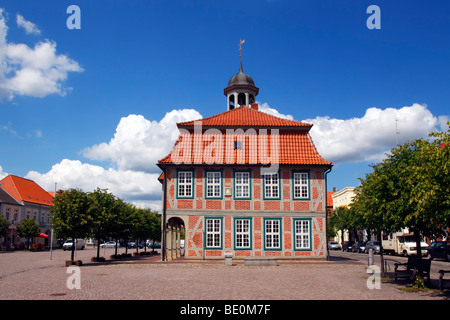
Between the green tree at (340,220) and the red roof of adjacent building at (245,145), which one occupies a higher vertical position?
the red roof of adjacent building at (245,145)

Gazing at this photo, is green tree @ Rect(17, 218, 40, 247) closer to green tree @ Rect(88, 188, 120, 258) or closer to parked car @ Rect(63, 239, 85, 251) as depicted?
parked car @ Rect(63, 239, 85, 251)

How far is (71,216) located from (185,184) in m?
7.82

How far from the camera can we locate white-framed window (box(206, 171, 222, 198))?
3027 centimetres

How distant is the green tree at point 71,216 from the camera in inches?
1055

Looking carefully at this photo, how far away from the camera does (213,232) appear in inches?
1172

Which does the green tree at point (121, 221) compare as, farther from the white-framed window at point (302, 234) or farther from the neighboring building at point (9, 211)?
the neighboring building at point (9, 211)

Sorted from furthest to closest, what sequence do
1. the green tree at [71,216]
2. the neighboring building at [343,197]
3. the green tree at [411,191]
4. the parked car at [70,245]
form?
the neighboring building at [343,197] < the parked car at [70,245] < the green tree at [71,216] < the green tree at [411,191]

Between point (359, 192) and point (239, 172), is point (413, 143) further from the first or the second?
point (239, 172)

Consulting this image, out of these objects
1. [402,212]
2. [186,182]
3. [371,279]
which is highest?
[186,182]

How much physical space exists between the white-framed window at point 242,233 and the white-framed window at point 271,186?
2.35m

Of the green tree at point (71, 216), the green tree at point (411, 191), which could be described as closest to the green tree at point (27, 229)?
the green tree at point (71, 216)
